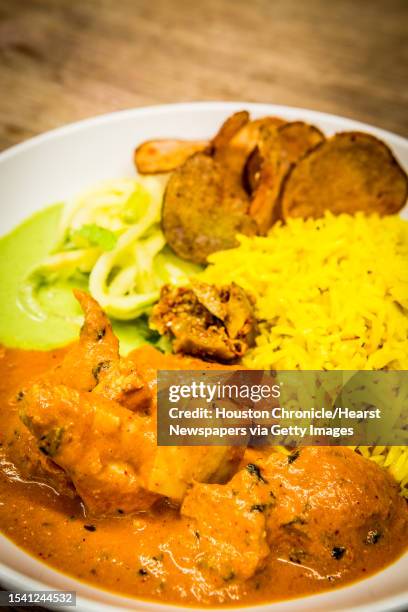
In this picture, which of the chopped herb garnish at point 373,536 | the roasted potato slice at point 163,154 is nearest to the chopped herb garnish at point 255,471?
the chopped herb garnish at point 373,536

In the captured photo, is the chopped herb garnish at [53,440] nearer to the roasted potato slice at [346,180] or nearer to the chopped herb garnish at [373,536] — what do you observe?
the chopped herb garnish at [373,536]

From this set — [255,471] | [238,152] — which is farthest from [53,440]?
[238,152]

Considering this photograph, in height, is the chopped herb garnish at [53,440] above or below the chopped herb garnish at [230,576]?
above

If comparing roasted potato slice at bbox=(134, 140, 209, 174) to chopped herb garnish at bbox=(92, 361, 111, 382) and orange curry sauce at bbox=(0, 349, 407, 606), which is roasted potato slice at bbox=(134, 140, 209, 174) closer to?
chopped herb garnish at bbox=(92, 361, 111, 382)

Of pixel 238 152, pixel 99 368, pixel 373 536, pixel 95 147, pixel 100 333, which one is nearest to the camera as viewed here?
pixel 373 536

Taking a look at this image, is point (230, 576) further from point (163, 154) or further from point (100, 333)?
point (163, 154)

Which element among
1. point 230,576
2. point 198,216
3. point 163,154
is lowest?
point 230,576

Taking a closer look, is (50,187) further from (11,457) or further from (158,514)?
(158,514)

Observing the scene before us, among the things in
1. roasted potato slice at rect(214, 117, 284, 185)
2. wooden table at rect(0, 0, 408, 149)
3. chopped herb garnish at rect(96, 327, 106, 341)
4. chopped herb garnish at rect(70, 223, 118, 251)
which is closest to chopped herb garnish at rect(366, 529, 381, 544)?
chopped herb garnish at rect(96, 327, 106, 341)
